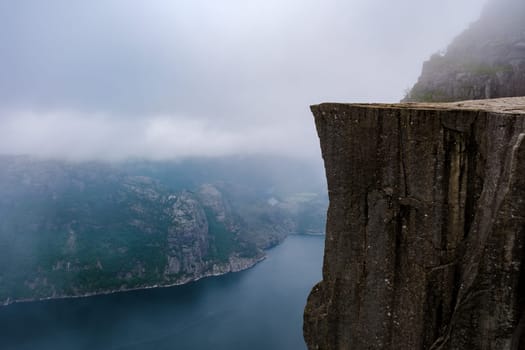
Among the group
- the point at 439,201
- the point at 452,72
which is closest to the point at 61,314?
the point at 452,72

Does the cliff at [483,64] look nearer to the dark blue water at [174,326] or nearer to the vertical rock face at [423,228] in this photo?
the vertical rock face at [423,228]

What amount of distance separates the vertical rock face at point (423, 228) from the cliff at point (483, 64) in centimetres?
4828

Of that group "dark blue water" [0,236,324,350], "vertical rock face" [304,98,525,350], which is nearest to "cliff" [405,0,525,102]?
"vertical rock face" [304,98,525,350]

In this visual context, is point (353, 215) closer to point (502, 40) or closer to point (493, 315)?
point (493, 315)

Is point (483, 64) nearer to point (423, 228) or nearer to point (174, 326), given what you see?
point (423, 228)

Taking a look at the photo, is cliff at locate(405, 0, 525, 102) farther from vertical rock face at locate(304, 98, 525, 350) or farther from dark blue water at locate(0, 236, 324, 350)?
dark blue water at locate(0, 236, 324, 350)

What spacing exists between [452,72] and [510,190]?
61184 millimetres

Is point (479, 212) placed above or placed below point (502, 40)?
below

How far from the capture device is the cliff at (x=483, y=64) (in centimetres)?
5319

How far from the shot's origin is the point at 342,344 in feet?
45.5

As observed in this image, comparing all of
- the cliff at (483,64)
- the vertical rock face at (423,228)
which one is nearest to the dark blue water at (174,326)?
the cliff at (483,64)

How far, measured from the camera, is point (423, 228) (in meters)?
12.0

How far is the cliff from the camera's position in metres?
53.2

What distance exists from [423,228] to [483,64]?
62097 mm
